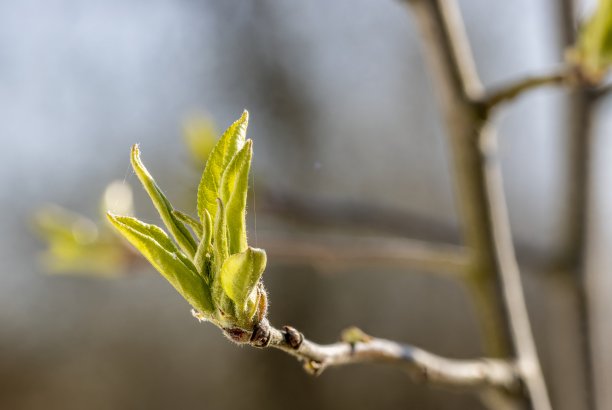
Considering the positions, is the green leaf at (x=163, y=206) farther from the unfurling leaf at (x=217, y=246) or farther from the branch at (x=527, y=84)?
the branch at (x=527, y=84)

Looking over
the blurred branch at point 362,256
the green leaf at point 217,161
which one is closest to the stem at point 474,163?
the blurred branch at point 362,256

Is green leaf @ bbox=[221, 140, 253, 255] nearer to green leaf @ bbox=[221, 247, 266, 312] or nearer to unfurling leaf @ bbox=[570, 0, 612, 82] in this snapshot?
green leaf @ bbox=[221, 247, 266, 312]

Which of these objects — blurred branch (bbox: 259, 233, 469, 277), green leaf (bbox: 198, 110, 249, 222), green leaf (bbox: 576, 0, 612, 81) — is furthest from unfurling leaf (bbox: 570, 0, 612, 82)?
green leaf (bbox: 198, 110, 249, 222)

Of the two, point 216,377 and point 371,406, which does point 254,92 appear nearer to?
point 216,377

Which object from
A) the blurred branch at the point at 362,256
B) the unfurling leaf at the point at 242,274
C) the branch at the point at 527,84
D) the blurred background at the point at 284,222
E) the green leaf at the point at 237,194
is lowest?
the blurred background at the point at 284,222

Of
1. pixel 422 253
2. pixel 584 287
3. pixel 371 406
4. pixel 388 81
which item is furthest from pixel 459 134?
pixel 388 81

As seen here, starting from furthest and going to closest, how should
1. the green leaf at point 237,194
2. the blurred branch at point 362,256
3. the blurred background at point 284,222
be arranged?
1. the blurred background at point 284,222
2. the blurred branch at point 362,256
3. the green leaf at point 237,194
